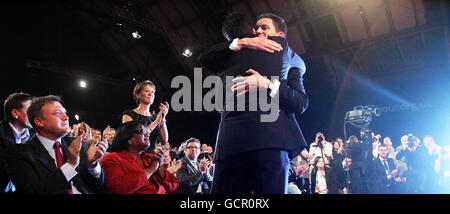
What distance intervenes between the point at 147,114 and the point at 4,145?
1.33 metres

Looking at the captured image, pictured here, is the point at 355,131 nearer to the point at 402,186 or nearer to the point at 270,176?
the point at 402,186

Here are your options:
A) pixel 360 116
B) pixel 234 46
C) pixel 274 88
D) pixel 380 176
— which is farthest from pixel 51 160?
pixel 360 116

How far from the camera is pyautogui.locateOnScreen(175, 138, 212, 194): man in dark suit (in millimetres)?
3957

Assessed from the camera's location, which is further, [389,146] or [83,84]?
[83,84]

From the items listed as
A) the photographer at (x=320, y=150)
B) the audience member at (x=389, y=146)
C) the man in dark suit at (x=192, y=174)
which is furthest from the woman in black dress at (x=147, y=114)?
the audience member at (x=389, y=146)

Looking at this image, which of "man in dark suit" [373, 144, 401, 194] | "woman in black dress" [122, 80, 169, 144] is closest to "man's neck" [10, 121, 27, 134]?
"woman in black dress" [122, 80, 169, 144]

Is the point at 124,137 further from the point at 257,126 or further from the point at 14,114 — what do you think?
the point at 257,126

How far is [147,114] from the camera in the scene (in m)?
3.49

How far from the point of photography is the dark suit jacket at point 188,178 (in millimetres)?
Answer: 3928

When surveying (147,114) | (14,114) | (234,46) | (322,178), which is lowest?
(322,178)

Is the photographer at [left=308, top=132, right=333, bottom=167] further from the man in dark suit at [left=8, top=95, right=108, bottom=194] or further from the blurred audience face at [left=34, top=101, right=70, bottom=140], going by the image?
the blurred audience face at [left=34, top=101, right=70, bottom=140]

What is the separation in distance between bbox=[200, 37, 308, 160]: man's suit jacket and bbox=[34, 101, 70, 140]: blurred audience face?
4.05 feet

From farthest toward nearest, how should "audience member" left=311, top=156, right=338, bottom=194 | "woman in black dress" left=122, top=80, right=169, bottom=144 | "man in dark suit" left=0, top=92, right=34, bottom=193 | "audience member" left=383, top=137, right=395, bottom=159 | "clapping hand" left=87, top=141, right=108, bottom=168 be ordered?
"audience member" left=383, top=137, right=395, bottom=159 → "audience member" left=311, top=156, right=338, bottom=194 → "woman in black dress" left=122, top=80, right=169, bottom=144 → "man in dark suit" left=0, top=92, right=34, bottom=193 → "clapping hand" left=87, top=141, right=108, bottom=168
